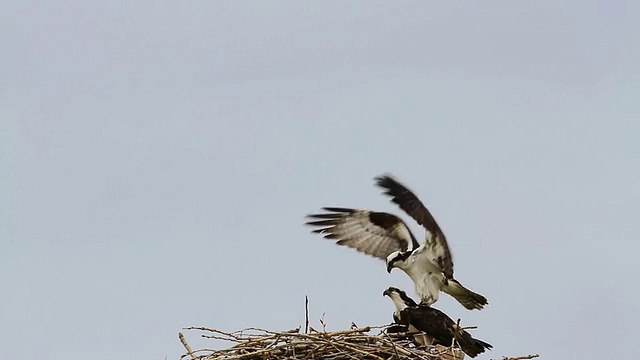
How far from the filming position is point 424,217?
35.0ft

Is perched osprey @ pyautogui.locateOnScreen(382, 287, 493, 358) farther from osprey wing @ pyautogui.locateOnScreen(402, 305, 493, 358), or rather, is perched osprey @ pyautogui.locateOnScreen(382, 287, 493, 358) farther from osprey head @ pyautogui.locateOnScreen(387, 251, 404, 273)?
osprey head @ pyautogui.locateOnScreen(387, 251, 404, 273)

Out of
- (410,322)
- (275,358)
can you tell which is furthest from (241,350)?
(410,322)

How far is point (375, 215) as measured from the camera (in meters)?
11.5

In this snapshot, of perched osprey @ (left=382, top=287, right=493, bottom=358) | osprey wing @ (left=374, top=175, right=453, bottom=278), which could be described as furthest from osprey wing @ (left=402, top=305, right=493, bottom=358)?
osprey wing @ (left=374, top=175, right=453, bottom=278)

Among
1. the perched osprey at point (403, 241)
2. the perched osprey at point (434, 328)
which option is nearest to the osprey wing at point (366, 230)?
the perched osprey at point (403, 241)

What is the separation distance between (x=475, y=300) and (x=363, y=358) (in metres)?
1.38

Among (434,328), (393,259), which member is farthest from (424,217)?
(434,328)

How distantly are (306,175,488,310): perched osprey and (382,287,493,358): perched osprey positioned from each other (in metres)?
0.36

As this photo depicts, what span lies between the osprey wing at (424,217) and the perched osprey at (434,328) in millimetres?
379

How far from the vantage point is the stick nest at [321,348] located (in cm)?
984

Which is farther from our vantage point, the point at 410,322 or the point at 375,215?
the point at 375,215

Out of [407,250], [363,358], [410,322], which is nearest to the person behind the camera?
[363,358]

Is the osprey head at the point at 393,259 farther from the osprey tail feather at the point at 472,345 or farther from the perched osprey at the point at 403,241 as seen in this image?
the osprey tail feather at the point at 472,345

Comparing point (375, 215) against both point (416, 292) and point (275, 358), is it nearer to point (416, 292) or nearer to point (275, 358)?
point (416, 292)
